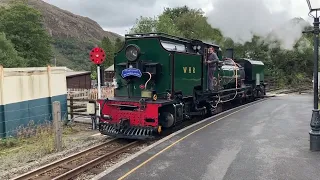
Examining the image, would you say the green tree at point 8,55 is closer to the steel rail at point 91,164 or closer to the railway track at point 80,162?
the railway track at point 80,162

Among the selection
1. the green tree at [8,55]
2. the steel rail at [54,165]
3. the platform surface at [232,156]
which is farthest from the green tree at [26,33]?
the platform surface at [232,156]

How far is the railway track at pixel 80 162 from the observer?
7084mm

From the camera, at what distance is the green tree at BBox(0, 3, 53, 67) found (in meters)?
47.4

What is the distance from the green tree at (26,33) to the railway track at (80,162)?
41022 mm

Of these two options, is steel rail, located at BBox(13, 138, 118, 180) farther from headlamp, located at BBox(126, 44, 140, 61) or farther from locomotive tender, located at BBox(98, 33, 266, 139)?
headlamp, located at BBox(126, 44, 140, 61)

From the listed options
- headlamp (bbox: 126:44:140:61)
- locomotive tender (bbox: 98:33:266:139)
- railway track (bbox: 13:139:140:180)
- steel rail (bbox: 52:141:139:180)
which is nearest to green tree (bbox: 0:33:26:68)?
locomotive tender (bbox: 98:33:266:139)

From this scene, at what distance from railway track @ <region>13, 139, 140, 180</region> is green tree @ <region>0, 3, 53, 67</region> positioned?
135ft

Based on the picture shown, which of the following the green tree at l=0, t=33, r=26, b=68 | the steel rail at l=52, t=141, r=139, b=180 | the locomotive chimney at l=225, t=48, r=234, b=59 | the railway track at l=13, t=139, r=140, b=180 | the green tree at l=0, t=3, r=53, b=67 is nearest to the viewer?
the steel rail at l=52, t=141, r=139, b=180

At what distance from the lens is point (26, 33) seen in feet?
159

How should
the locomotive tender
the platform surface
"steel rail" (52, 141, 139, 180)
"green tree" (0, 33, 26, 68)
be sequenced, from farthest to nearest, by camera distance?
"green tree" (0, 33, 26, 68) < the locomotive tender < "steel rail" (52, 141, 139, 180) < the platform surface

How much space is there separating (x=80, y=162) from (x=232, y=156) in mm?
3744

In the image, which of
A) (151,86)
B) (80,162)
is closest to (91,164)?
(80,162)

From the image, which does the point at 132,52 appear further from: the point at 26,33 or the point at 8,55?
the point at 26,33

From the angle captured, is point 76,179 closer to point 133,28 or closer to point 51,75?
point 51,75
